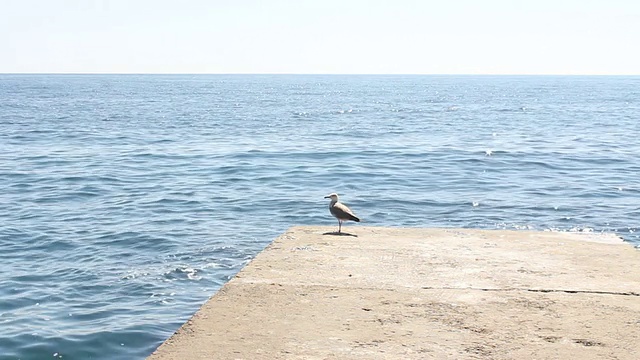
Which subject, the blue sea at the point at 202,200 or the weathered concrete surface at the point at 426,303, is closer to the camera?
the weathered concrete surface at the point at 426,303

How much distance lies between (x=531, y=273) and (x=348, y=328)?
209 cm

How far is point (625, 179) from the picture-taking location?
22000 millimetres

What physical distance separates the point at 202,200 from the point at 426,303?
13.3 meters

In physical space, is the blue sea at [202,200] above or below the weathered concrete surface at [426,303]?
below

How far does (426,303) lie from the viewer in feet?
18.9

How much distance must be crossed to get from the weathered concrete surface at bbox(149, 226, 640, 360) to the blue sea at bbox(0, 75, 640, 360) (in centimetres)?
286

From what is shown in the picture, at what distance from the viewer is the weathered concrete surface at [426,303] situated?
4926 mm

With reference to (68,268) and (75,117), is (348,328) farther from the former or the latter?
(75,117)

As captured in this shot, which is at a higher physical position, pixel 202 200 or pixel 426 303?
pixel 426 303

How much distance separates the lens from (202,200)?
1856 cm

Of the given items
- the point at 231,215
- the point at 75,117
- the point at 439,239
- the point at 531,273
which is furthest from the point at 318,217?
the point at 75,117

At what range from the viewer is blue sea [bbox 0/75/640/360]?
10.0 metres

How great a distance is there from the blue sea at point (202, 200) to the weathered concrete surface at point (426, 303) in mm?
2856

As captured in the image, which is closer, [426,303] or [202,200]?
[426,303]
